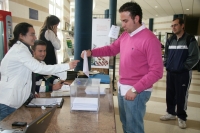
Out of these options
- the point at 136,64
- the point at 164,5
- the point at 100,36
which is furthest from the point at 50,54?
the point at 164,5

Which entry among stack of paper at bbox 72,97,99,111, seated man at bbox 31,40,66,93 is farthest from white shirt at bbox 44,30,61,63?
stack of paper at bbox 72,97,99,111

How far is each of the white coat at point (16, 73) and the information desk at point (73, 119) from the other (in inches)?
4.4

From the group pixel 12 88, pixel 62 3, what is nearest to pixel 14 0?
pixel 12 88

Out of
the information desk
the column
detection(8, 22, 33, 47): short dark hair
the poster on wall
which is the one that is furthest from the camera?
the poster on wall

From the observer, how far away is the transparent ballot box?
1428 mm

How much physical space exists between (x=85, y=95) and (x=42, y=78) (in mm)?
782

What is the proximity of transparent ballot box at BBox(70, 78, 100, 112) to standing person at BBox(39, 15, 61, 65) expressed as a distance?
4.80 feet

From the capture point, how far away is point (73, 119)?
4.23ft

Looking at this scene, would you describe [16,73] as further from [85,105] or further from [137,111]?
[137,111]

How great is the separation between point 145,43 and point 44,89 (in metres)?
1.12

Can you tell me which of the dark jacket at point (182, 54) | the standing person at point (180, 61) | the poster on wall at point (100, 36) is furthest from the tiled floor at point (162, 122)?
the poster on wall at point (100, 36)

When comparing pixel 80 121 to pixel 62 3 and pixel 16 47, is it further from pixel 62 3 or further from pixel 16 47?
pixel 62 3

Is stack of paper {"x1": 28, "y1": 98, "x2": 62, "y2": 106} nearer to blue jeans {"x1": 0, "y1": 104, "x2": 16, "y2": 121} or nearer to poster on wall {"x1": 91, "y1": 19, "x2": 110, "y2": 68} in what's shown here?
blue jeans {"x1": 0, "y1": 104, "x2": 16, "y2": 121}

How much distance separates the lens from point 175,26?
2686 mm
